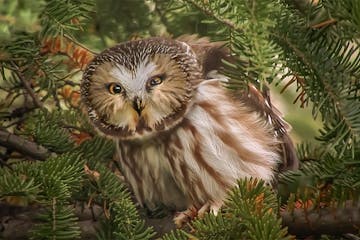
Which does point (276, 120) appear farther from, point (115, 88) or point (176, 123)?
point (115, 88)

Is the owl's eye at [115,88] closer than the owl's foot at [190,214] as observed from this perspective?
No

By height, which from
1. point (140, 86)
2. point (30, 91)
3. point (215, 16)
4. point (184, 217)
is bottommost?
point (184, 217)

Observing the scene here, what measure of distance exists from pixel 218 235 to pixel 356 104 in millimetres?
322

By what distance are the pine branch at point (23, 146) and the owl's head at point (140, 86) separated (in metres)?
0.20

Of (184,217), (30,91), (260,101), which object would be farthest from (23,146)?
(260,101)

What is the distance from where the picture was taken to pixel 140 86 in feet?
6.02

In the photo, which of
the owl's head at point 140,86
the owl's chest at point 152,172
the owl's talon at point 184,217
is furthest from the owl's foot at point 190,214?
the owl's head at point 140,86

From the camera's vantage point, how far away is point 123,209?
1526mm

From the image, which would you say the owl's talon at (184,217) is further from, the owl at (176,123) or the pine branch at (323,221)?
the pine branch at (323,221)

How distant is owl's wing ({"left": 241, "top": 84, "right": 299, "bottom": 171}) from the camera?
1.96 meters

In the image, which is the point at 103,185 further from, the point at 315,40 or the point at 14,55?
the point at 315,40

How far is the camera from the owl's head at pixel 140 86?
1.84 m

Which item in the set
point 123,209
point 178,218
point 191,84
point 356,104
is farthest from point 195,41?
point 356,104

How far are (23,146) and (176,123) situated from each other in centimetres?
38
